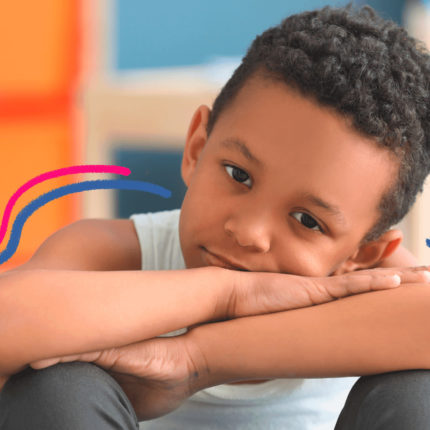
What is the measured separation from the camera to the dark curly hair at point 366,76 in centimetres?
71

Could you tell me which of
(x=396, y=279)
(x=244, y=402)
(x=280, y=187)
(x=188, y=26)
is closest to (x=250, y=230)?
(x=280, y=187)

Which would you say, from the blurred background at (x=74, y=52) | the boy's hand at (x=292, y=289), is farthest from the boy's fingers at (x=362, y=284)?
the blurred background at (x=74, y=52)

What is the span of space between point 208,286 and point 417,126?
0.98 feet

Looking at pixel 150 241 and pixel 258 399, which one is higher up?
pixel 150 241

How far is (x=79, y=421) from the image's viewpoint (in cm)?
54

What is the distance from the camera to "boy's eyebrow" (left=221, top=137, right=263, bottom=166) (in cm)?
72

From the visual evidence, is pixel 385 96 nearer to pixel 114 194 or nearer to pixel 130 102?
pixel 130 102

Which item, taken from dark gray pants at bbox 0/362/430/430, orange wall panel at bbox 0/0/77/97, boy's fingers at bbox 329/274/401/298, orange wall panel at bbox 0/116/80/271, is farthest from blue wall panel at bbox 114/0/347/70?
dark gray pants at bbox 0/362/430/430

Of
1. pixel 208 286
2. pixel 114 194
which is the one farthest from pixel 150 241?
pixel 114 194

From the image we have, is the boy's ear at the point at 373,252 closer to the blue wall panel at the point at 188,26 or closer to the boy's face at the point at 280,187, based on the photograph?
the boy's face at the point at 280,187

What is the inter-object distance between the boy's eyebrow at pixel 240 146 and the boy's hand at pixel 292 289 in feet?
0.40

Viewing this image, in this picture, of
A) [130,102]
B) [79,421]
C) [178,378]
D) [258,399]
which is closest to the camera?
[79,421]

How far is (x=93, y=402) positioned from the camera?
565 mm

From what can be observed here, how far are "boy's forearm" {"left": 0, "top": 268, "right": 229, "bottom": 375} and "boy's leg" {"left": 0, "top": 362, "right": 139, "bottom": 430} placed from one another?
0.02 m
